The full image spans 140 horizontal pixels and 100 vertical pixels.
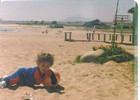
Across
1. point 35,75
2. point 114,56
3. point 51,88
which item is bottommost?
point 51,88

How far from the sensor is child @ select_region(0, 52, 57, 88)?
16.0 feet

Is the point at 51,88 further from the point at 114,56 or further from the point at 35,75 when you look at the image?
the point at 114,56

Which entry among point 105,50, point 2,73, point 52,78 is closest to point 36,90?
point 52,78

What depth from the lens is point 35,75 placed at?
4.96 m

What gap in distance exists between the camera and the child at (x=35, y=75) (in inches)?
192

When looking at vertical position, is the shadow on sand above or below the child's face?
below

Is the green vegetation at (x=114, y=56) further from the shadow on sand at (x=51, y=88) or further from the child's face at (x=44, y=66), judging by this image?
the child's face at (x=44, y=66)

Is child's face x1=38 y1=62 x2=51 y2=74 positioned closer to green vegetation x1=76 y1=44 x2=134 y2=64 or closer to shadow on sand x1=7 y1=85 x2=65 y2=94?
shadow on sand x1=7 y1=85 x2=65 y2=94

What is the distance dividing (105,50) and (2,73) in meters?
2.84

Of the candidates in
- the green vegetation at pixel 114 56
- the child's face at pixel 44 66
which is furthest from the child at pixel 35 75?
the green vegetation at pixel 114 56

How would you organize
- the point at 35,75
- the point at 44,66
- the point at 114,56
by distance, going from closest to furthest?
the point at 44,66, the point at 35,75, the point at 114,56

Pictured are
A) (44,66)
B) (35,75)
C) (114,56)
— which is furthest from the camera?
(114,56)

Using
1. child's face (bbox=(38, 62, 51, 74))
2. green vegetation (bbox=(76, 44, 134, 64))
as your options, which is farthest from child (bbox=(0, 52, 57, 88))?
green vegetation (bbox=(76, 44, 134, 64))

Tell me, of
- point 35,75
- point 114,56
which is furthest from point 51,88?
point 114,56
